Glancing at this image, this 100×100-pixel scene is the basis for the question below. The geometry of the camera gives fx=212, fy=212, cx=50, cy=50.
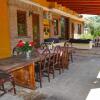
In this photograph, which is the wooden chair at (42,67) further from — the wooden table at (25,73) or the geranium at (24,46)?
the geranium at (24,46)

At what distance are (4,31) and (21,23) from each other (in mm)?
1727

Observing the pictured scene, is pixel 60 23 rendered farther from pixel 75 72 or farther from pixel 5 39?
pixel 75 72

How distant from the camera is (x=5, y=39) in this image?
8602mm

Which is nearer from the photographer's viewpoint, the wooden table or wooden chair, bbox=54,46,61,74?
the wooden table

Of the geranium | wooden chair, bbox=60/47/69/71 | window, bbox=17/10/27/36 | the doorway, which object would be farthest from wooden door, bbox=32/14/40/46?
the geranium

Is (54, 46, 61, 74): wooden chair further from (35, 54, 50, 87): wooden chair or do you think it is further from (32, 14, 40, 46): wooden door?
(32, 14, 40, 46): wooden door

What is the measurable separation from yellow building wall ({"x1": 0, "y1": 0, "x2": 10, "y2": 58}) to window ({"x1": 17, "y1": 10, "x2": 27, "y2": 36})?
3.75 ft

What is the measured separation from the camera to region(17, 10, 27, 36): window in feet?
32.1

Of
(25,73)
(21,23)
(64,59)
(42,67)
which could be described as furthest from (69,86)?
(21,23)

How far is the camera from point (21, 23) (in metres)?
10.1

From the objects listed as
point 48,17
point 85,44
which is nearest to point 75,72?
point 48,17

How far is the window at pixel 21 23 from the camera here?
980 centimetres


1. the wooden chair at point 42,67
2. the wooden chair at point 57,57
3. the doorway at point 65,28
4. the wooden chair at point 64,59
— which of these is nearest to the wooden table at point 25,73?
the wooden chair at point 42,67

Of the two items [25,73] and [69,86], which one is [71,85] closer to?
[69,86]
